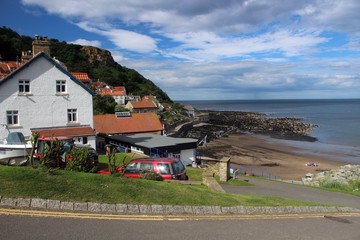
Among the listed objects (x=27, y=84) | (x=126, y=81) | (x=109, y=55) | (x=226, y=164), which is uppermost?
(x=109, y=55)

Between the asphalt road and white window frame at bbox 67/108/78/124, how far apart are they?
21.4 m

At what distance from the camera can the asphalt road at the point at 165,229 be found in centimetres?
661

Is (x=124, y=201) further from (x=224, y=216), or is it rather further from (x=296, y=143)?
(x=296, y=143)

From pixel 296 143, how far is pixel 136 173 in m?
56.7

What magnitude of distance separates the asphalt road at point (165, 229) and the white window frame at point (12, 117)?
67.0 feet

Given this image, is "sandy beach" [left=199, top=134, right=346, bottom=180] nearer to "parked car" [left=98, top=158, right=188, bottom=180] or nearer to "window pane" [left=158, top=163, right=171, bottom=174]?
"parked car" [left=98, top=158, right=188, bottom=180]

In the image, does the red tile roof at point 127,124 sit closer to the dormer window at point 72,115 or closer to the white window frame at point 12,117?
the dormer window at point 72,115

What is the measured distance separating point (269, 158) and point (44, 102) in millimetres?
32829

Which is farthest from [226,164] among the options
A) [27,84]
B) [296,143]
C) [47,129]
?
[296,143]

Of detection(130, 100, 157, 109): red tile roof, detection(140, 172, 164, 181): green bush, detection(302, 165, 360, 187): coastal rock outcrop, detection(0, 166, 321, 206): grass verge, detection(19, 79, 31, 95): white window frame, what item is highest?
detection(19, 79, 31, 95): white window frame

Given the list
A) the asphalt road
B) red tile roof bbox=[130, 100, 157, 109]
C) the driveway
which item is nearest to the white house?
the driveway

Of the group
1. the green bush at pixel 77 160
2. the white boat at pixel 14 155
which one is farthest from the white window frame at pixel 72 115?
the green bush at pixel 77 160

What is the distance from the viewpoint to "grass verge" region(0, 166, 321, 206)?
8086mm

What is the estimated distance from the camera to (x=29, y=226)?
22.2 ft
